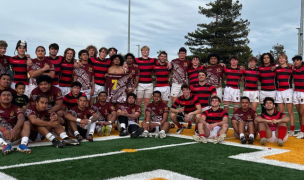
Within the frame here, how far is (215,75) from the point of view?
779 cm

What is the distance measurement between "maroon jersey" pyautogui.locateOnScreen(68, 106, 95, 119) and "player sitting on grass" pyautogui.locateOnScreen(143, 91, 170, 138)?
1206 millimetres

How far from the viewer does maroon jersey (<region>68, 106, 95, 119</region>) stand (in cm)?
634

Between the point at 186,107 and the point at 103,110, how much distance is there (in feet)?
6.24

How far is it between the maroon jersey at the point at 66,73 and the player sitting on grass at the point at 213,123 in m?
3.27

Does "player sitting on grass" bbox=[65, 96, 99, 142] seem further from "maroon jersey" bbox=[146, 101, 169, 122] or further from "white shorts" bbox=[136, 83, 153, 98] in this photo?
"white shorts" bbox=[136, 83, 153, 98]

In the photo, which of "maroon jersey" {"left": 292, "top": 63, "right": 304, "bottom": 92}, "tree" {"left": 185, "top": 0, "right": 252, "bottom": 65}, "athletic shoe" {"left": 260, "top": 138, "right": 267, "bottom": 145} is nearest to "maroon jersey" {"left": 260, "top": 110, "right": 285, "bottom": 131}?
"athletic shoe" {"left": 260, "top": 138, "right": 267, "bottom": 145}

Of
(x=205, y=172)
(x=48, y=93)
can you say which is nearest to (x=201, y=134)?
(x=205, y=172)

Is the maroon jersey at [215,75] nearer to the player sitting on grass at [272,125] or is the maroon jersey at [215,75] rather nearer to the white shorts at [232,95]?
the white shorts at [232,95]

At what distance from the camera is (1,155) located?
461 centimetres

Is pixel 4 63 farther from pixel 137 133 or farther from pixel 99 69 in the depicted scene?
pixel 137 133

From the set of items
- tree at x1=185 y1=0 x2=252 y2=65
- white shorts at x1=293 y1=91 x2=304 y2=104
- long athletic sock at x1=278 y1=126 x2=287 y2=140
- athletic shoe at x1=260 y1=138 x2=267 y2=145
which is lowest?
athletic shoe at x1=260 y1=138 x2=267 y2=145

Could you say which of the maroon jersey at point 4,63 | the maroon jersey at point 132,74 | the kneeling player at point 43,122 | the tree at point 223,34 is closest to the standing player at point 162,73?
the maroon jersey at point 132,74

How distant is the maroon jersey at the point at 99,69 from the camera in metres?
7.41

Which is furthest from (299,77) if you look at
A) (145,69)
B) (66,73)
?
(66,73)
